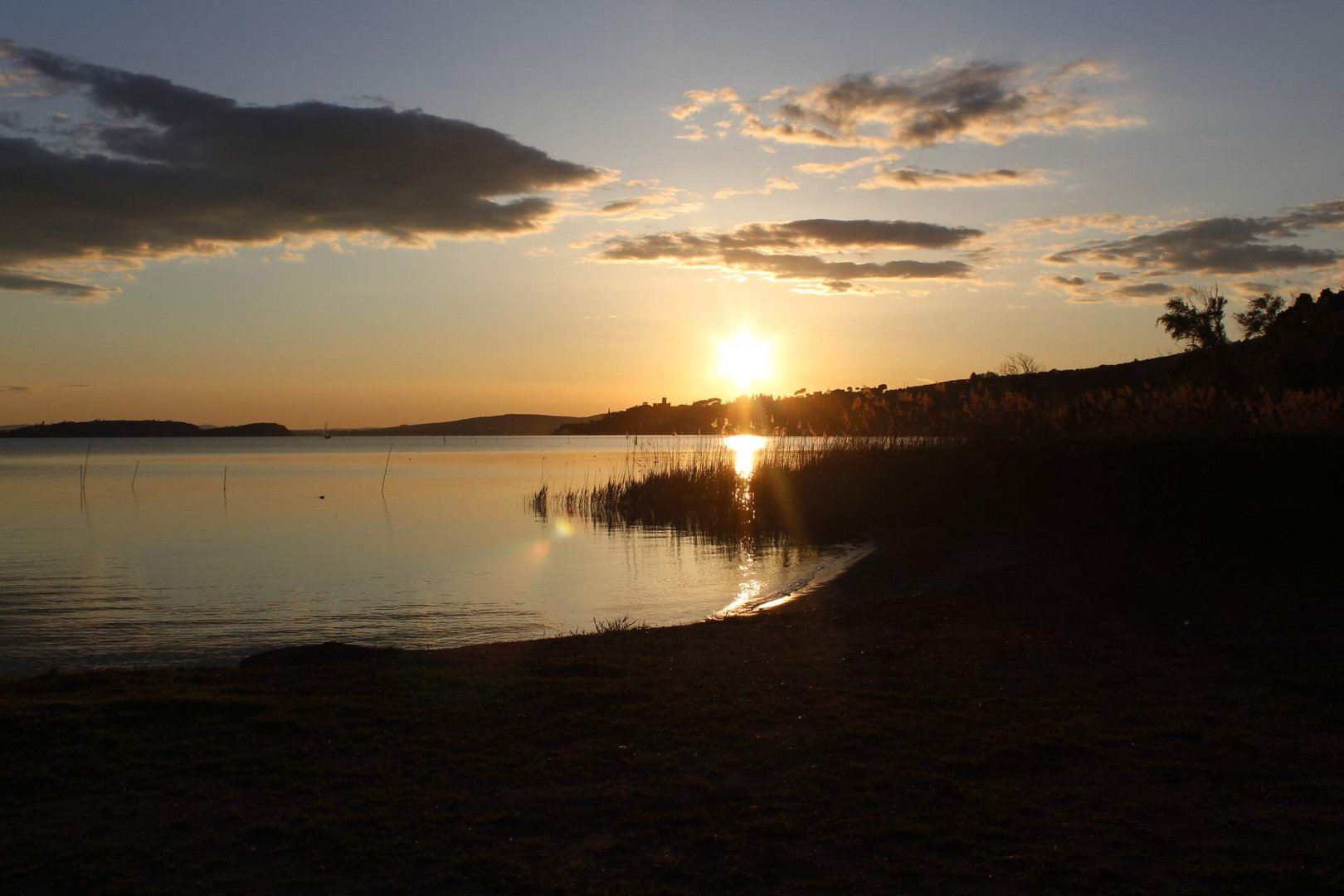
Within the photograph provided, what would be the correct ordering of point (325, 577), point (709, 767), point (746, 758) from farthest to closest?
point (325, 577)
point (746, 758)
point (709, 767)

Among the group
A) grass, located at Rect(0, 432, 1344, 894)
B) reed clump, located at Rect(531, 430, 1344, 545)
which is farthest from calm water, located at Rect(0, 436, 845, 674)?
grass, located at Rect(0, 432, 1344, 894)

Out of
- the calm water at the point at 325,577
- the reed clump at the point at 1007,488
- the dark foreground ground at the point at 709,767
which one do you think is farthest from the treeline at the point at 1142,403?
the dark foreground ground at the point at 709,767

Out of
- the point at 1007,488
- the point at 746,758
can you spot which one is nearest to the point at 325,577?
the point at 1007,488

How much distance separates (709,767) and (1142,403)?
1807 cm

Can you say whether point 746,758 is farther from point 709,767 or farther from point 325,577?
point 325,577

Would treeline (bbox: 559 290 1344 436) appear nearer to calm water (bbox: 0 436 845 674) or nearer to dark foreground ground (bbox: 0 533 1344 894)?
calm water (bbox: 0 436 845 674)

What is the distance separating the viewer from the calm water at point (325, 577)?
1181 cm

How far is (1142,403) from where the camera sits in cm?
2056

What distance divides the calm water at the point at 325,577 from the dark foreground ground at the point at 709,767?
11.4ft

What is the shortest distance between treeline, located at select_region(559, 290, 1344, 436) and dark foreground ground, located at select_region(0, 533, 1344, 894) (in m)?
10.3

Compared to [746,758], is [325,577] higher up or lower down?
lower down

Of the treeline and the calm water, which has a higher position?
the treeline

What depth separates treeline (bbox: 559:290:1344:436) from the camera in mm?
18469

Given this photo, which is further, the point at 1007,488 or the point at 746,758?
the point at 1007,488
